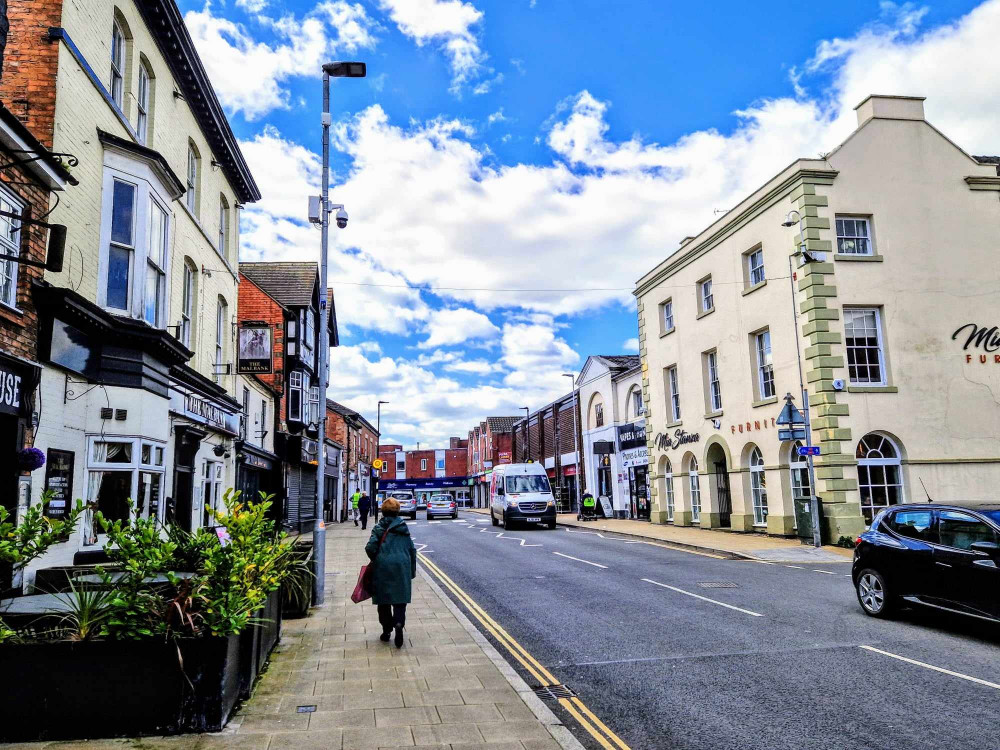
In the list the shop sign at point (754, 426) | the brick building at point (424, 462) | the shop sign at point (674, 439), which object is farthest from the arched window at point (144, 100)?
the brick building at point (424, 462)

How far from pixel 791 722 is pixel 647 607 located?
5165 millimetres

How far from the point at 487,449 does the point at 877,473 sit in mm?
65090

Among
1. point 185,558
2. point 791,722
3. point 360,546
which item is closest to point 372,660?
point 185,558

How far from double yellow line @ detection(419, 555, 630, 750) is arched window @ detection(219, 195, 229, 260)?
11741mm

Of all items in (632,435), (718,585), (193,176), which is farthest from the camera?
(632,435)

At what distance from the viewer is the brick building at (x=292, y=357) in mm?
27219

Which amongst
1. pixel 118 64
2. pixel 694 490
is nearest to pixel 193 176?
pixel 118 64

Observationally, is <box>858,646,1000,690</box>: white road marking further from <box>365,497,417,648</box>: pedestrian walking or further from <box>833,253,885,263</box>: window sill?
<box>833,253,885,263</box>: window sill

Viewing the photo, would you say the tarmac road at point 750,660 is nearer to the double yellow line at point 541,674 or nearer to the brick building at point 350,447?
the double yellow line at point 541,674

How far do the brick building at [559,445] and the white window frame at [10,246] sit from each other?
1480 inches

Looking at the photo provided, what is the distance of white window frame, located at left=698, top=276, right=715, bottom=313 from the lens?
26875 millimetres

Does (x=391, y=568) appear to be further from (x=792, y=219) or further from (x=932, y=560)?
(x=792, y=219)

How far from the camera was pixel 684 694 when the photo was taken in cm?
622

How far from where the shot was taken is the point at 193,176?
1656 centimetres
